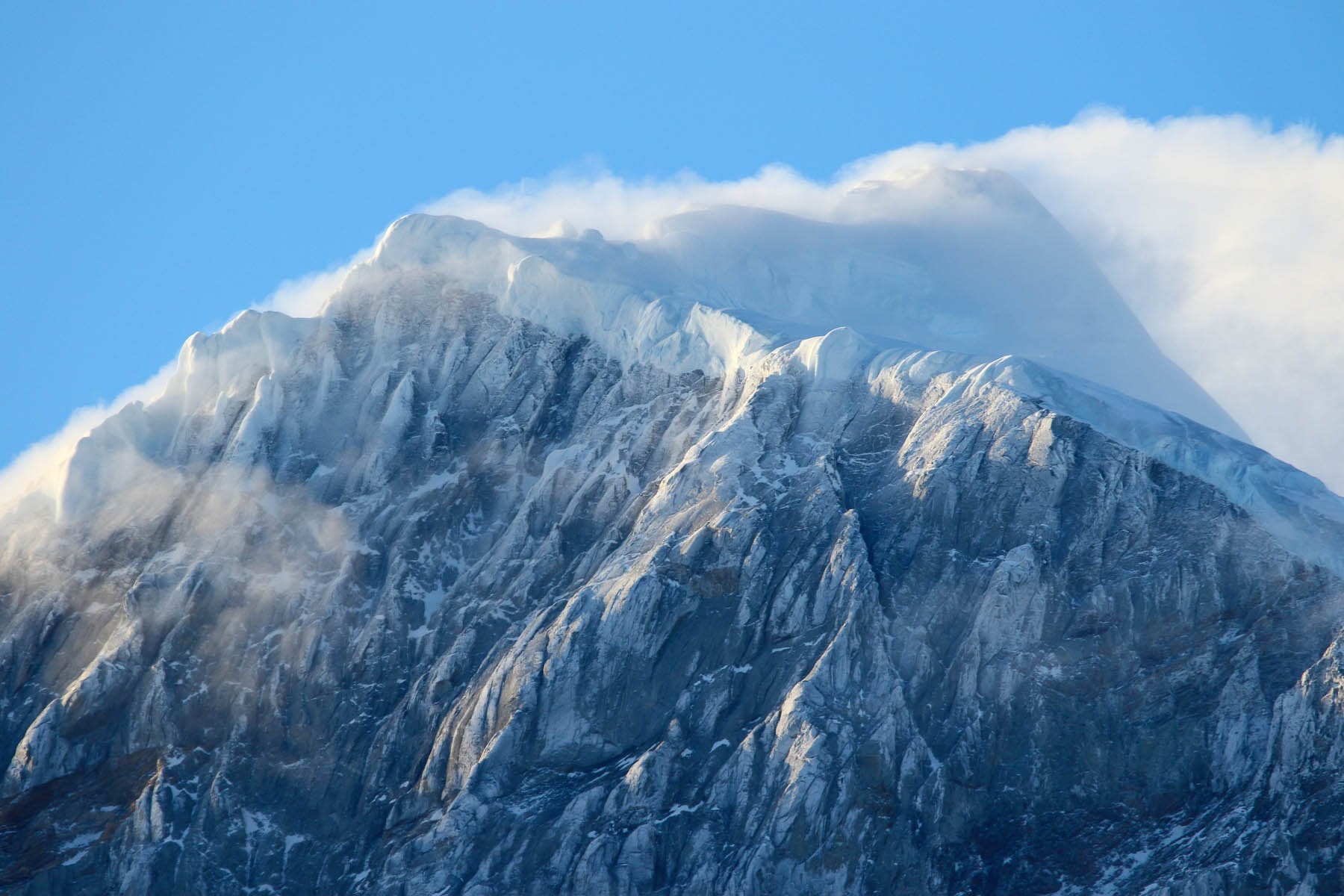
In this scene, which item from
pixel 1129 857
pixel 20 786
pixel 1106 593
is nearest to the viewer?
pixel 1129 857

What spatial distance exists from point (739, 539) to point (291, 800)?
44.1 m

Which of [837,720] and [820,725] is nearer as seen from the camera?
[820,725]

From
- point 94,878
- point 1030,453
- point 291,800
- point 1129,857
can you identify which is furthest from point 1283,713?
point 94,878

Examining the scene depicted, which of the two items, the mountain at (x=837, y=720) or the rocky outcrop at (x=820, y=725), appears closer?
the rocky outcrop at (x=820, y=725)

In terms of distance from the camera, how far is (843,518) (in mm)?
193500

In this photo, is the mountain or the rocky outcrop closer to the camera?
the rocky outcrop

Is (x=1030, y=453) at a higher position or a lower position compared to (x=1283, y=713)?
higher

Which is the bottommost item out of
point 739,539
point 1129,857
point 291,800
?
point 1129,857

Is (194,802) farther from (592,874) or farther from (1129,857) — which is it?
(1129,857)

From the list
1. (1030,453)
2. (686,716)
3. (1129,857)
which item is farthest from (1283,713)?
(686,716)

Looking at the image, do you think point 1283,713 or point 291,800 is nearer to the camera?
point 1283,713

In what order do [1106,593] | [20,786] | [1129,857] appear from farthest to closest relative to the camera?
[20,786]
[1106,593]
[1129,857]

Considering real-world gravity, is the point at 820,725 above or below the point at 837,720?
below

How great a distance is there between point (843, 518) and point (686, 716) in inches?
898
